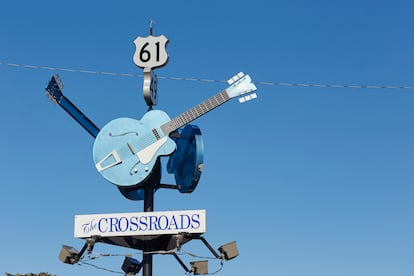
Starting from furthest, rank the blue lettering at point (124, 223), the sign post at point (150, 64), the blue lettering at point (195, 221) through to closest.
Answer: the sign post at point (150, 64), the blue lettering at point (124, 223), the blue lettering at point (195, 221)

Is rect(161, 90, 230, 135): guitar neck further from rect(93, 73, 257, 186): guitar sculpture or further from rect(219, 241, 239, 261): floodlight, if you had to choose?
rect(219, 241, 239, 261): floodlight

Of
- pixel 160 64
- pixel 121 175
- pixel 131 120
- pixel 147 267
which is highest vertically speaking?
pixel 160 64

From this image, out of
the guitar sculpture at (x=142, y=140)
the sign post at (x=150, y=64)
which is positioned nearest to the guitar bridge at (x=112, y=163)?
the guitar sculpture at (x=142, y=140)

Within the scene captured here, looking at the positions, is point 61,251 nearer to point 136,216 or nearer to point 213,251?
point 136,216

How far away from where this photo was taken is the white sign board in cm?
2398

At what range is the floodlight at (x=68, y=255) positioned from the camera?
24.8m

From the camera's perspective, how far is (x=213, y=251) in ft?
79.7

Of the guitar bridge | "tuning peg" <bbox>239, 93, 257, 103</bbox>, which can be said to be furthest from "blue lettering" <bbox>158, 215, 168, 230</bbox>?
"tuning peg" <bbox>239, 93, 257, 103</bbox>

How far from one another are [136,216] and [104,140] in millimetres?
2850

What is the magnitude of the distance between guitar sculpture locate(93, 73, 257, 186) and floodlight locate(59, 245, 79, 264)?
91.4 inches

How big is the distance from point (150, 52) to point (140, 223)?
550 centimetres

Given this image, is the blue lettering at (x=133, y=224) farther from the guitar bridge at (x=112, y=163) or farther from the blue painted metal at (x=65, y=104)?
the blue painted metal at (x=65, y=104)

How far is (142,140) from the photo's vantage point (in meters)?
25.4

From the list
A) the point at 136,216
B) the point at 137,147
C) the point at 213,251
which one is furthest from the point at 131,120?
the point at 213,251
